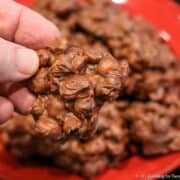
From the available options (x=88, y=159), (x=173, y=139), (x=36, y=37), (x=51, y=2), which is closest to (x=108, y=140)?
(x=88, y=159)

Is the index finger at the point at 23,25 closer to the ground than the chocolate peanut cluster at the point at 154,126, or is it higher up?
higher up

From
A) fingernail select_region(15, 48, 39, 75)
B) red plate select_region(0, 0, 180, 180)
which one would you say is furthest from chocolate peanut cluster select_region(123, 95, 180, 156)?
fingernail select_region(15, 48, 39, 75)

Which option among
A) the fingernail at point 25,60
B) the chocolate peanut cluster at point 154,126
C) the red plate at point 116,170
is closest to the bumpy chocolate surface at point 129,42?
the chocolate peanut cluster at point 154,126

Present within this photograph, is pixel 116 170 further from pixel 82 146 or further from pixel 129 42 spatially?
pixel 129 42

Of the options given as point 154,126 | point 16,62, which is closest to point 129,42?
point 154,126

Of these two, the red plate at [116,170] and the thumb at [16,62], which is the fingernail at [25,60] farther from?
the red plate at [116,170]

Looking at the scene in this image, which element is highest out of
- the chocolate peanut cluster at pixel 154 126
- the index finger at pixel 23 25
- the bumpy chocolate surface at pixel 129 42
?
the index finger at pixel 23 25

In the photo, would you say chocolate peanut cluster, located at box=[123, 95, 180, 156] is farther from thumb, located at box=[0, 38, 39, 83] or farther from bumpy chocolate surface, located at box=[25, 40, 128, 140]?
thumb, located at box=[0, 38, 39, 83]
